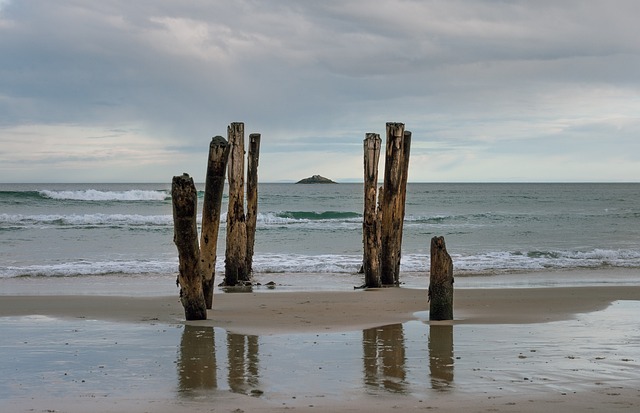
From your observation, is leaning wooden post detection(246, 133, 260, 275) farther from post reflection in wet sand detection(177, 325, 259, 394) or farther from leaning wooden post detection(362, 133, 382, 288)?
post reflection in wet sand detection(177, 325, 259, 394)

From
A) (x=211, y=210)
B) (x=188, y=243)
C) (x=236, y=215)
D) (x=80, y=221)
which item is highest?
(x=211, y=210)

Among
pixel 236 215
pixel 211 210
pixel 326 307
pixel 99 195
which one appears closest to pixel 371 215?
pixel 236 215

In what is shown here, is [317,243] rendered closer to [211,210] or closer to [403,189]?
[403,189]

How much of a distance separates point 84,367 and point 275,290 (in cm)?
759

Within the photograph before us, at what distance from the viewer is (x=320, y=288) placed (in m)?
14.7

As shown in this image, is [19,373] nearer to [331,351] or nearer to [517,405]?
[331,351]

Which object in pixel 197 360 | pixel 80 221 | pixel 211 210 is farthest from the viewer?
pixel 80 221

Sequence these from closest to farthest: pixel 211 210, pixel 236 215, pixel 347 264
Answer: pixel 211 210
pixel 236 215
pixel 347 264

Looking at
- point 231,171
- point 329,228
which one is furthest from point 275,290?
point 329,228

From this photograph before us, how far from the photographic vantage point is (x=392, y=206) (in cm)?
1395

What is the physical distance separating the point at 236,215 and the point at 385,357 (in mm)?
7688

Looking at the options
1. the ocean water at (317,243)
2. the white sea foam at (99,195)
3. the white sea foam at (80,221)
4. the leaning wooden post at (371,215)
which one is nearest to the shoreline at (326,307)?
the leaning wooden post at (371,215)

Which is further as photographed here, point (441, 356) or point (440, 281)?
point (440, 281)

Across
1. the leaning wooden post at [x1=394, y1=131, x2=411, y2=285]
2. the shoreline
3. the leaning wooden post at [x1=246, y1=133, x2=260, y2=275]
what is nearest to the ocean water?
the leaning wooden post at [x1=246, y1=133, x2=260, y2=275]
